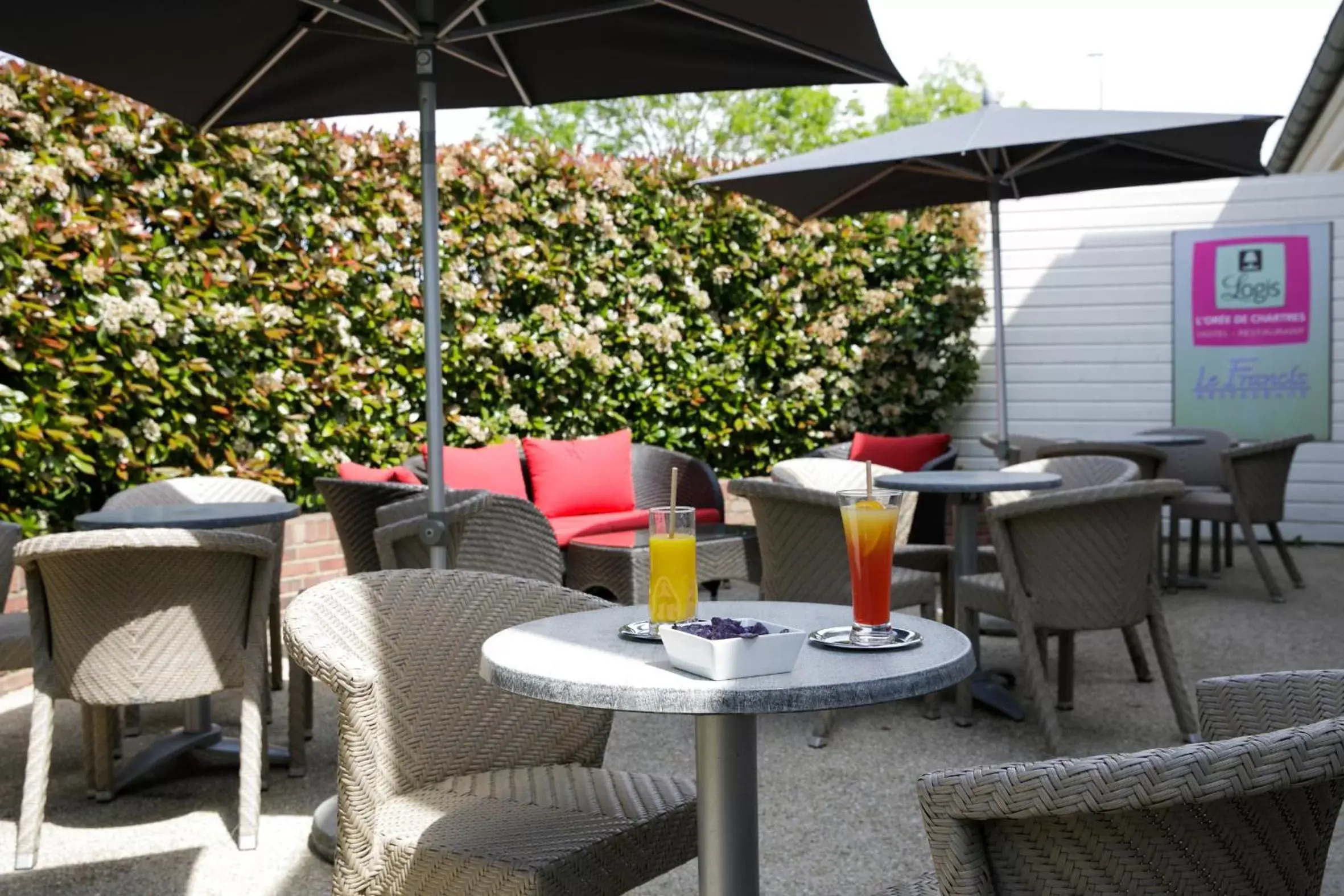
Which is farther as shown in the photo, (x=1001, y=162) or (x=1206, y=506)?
(x=1206, y=506)

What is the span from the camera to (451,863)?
182 centimetres

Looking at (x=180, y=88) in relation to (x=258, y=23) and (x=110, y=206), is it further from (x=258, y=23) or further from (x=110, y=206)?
(x=110, y=206)

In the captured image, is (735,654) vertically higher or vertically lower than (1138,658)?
higher

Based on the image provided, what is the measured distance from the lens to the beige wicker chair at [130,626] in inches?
119

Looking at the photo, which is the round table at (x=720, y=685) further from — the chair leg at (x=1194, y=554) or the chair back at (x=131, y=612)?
the chair leg at (x=1194, y=554)

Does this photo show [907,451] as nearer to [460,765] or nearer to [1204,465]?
[1204,465]

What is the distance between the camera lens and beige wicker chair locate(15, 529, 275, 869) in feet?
9.92

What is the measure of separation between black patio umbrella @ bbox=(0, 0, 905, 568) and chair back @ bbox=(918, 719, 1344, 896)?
2232 mm

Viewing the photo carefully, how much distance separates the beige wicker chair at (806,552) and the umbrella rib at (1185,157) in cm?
214

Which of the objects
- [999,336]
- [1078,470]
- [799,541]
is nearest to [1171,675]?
[1078,470]

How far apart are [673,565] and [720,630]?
0.23 metres

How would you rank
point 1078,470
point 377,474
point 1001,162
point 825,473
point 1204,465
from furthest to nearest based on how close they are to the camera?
point 1204,465 < point 1001,162 < point 377,474 < point 825,473 < point 1078,470

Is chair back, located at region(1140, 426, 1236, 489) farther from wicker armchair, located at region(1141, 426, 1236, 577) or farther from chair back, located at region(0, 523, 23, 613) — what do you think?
chair back, located at region(0, 523, 23, 613)

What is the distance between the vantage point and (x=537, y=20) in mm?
3131
